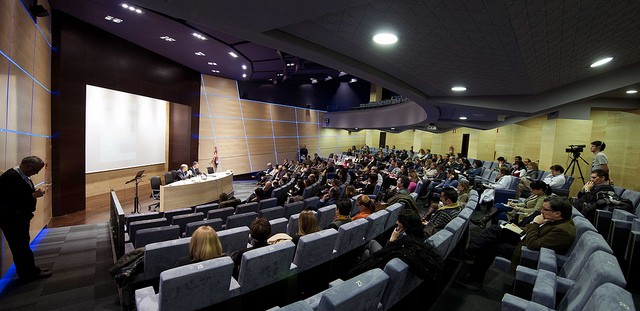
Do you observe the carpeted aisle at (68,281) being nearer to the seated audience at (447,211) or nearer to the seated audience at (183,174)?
the seated audience at (183,174)

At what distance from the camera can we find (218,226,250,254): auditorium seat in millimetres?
2786

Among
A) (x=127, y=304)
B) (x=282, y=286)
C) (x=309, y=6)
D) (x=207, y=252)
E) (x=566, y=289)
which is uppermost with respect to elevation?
(x=309, y=6)

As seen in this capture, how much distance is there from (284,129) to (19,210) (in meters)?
13.1

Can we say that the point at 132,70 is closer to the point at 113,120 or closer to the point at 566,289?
the point at 113,120

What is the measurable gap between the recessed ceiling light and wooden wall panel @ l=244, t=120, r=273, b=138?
1099cm

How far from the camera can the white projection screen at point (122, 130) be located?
25.6ft

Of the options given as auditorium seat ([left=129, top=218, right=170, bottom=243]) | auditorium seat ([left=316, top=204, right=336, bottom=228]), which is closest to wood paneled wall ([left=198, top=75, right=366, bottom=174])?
→ auditorium seat ([left=129, top=218, right=170, bottom=243])

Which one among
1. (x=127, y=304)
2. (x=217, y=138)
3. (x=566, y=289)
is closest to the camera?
(x=566, y=289)

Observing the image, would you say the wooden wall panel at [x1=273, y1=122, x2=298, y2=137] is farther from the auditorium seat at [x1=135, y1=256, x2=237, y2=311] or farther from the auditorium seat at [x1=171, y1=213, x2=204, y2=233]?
the auditorium seat at [x1=135, y1=256, x2=237, y2=311]

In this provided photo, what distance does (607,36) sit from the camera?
298 centimetres

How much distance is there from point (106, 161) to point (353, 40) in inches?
344

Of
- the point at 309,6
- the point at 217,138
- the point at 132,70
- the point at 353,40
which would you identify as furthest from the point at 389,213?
the point at 217,138

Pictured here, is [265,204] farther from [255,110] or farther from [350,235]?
[255,110]

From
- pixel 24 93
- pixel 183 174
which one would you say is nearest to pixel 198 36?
pixel 24 93
